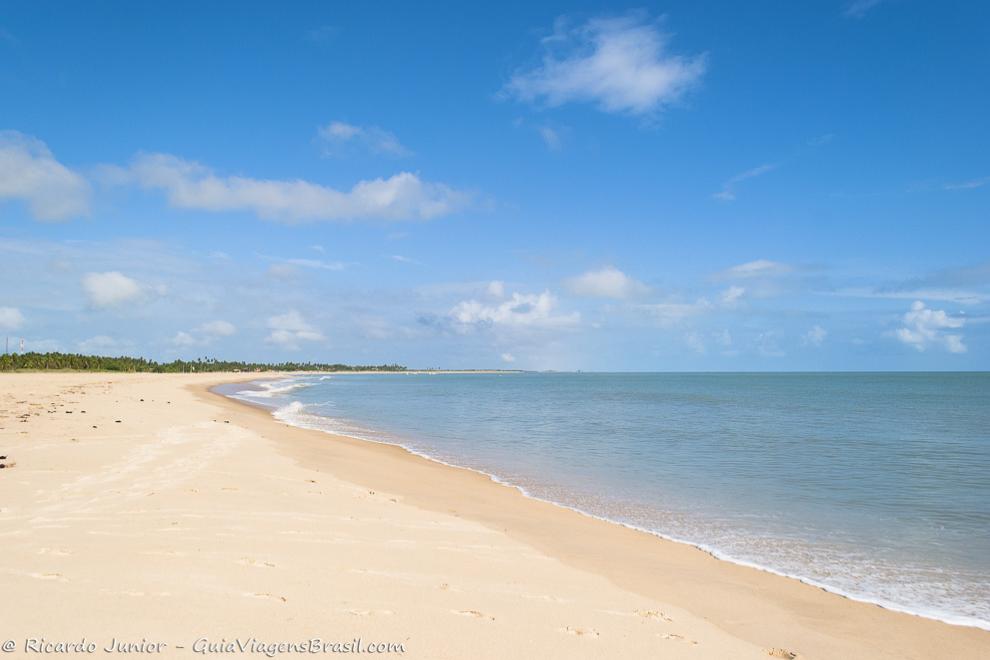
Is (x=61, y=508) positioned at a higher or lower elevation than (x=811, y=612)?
higher

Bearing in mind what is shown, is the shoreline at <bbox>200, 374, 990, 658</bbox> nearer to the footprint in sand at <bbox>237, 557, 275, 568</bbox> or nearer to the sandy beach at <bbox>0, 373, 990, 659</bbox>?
the sandy beach at <bbox>0, 373, 990, 659</bbox>

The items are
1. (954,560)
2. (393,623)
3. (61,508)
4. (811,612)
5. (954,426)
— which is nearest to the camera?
(393,623)

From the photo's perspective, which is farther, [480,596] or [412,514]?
[412,514]

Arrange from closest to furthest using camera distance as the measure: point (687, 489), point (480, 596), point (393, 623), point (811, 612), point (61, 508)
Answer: point (393, 623) < point (480, 596) < point (811, 612) < point (61, 508) < point (687, 489)

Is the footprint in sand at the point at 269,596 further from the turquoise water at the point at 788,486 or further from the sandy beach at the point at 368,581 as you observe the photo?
the turquoise water at the point at 788,486

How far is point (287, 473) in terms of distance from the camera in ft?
47.3

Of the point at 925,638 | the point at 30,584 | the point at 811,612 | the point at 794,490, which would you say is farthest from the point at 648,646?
the point at 794,490

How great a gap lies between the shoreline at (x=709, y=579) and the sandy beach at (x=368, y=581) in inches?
1.5

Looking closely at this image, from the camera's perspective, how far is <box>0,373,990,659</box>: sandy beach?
5207mm

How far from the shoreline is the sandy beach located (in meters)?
0.04

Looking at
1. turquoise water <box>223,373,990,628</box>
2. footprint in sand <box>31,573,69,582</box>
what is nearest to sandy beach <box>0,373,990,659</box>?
footprint in sand <box>31,573,69,582</box>

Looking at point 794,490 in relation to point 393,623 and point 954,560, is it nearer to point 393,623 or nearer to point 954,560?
point 954,560

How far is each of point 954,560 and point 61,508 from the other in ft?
49.0

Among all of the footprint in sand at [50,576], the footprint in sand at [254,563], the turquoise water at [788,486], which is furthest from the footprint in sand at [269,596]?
the turquoise water at [788,486]
